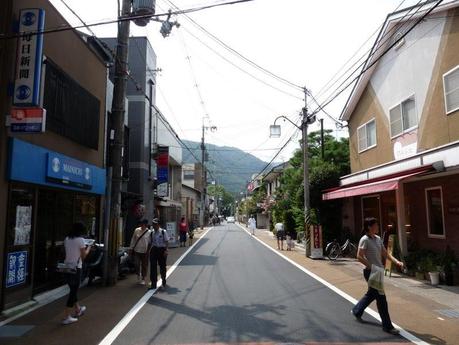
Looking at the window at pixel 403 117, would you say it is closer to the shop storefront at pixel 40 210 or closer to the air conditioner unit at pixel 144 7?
the air conditioner unit at pixel 144 7

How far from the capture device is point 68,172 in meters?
12.4

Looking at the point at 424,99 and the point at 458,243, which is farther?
the point at 424,99

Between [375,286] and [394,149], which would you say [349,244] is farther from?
[375,286]

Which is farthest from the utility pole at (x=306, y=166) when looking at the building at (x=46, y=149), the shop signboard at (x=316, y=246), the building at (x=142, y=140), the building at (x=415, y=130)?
the building at (x=46, y=149)

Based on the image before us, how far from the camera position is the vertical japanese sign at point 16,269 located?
9102 millimetres

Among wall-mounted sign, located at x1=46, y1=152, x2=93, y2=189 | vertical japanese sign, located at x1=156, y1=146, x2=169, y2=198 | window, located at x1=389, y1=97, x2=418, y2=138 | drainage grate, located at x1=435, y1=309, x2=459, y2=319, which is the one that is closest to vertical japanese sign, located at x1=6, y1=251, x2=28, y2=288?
wall-mounted sign, located at x1=46, y1=152, x2=93, y2=189

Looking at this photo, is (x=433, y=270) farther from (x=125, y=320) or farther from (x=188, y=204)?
(x=188, y=204)

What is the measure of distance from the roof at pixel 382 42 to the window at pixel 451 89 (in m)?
2.13

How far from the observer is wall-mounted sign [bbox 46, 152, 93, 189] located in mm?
11128

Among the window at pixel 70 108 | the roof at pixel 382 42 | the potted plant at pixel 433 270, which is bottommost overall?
the potted plant at pixel 433 270

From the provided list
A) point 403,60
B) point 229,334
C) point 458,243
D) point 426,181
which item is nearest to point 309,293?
point 229,334

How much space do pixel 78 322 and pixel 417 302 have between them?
7193 millimetres

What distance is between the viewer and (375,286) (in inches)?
308

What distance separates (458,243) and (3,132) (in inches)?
485
